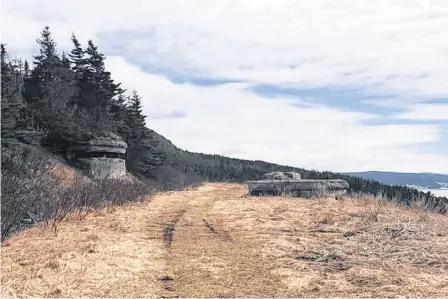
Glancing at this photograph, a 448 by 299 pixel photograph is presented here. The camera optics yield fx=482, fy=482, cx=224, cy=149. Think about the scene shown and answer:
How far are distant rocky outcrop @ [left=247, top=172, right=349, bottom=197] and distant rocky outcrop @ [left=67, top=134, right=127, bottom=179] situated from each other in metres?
11.2

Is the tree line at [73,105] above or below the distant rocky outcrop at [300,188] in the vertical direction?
above

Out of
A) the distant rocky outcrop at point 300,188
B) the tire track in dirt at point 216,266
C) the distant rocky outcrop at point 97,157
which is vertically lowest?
the tire track in dirt at point 216,266

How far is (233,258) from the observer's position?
7.42m

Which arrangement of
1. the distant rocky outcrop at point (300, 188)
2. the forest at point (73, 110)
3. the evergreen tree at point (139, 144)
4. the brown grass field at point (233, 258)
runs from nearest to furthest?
the brown grass field at point (233, 258), the distant rocky outcrop at point (300, 188), the forest at point (73, 110), the evergreen tree at point (139, 144)

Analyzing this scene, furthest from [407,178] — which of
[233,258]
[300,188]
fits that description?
[233,258]

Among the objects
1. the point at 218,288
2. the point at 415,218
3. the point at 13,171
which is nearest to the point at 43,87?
the point at 13,171

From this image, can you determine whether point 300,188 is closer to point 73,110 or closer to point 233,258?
point 233,258

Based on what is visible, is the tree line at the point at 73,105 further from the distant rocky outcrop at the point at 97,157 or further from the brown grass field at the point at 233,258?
the brown grass field at the point at 233,258

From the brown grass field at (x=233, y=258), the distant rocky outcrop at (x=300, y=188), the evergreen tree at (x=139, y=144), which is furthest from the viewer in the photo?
the evergreen tree at (x=139, y=144)

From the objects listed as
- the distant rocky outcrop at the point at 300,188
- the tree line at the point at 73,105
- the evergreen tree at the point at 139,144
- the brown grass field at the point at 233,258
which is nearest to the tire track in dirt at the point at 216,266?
the brown grass field at the point at 233,258

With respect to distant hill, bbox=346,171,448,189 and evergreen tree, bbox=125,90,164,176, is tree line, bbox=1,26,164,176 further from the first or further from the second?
distant hill, bbox=346,171,448,189

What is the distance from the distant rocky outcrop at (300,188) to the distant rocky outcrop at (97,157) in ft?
36.7

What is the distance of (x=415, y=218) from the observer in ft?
36.2

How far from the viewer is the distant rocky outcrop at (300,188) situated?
1891 centimetres
